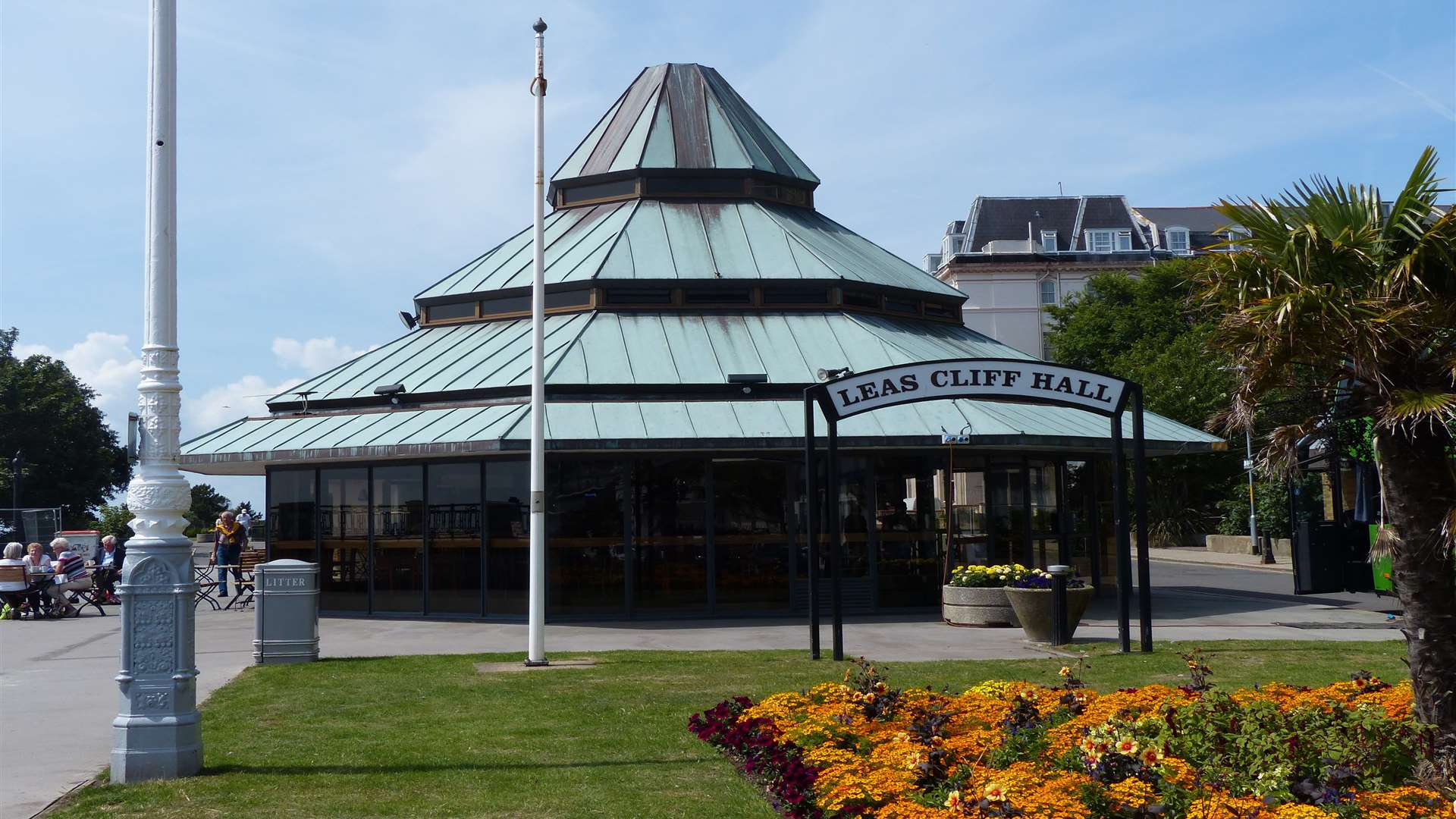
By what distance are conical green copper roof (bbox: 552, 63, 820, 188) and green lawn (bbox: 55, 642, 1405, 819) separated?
620 inches

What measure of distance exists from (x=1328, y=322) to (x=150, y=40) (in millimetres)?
8232

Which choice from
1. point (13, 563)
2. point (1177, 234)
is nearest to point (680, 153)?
point (13, 563)

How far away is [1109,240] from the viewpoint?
9069 centimetres

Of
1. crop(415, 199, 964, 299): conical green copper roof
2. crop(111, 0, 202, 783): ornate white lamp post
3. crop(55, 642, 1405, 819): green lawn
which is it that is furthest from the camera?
crop(415, 199, 964, 299): conical green copper roof

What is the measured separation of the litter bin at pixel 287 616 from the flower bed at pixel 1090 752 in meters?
7.95

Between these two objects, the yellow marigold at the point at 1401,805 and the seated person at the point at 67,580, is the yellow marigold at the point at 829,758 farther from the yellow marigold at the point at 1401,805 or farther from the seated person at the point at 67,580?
the seated person at the point at 67,580

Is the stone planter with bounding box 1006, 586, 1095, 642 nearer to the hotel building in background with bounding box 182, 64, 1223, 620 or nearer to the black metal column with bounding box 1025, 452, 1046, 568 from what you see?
the hotel building in background with bounding box 182, 64, 1223, 620

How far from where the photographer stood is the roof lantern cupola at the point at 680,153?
29.8 metres

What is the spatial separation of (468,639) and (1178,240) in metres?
83.3

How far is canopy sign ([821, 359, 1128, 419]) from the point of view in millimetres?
16422

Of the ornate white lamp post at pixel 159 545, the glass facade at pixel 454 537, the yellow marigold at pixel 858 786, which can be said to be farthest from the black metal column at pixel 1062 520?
the ornate white lamp post at pixel 159 545

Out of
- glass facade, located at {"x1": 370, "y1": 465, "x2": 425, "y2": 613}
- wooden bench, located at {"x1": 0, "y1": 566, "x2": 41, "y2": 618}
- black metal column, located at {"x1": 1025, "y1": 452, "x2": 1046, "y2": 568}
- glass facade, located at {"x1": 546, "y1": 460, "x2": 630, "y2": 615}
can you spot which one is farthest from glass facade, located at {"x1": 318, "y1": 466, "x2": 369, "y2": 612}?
black metal column, located at {"x1": 1025, "y1": 452, "x2": 1046, "y2": 568}

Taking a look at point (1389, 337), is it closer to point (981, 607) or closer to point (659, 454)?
point (981, 607)

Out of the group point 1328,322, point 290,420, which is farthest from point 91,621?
point 1328,322
